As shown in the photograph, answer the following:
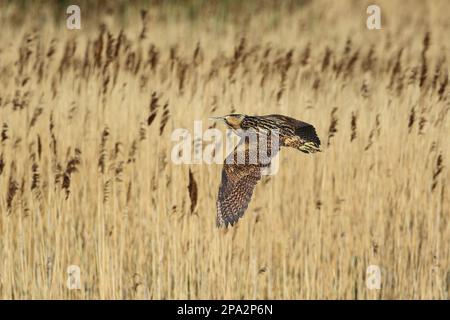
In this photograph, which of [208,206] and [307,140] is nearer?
[307,140]

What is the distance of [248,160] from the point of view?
4277mm

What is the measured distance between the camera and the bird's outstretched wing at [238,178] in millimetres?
4281

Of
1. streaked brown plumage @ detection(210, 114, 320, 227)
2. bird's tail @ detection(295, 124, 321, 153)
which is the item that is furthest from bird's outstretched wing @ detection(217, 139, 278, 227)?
bird's tail @ detection(295, 124, 321, 153)

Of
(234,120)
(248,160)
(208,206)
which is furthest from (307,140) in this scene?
(208,206)

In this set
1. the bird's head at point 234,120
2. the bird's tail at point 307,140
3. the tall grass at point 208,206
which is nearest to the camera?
the bird's tail at point 307,140

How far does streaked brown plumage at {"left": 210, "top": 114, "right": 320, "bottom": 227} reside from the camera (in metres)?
4.27

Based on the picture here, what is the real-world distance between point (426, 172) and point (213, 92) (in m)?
1.42

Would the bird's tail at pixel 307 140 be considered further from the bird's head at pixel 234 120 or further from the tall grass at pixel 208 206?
the tall grass at pixel 208 206

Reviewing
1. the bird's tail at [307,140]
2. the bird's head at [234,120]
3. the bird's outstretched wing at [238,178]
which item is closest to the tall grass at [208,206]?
the bird's outstretched wing at [238,178]

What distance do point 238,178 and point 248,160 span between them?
0.09 meters

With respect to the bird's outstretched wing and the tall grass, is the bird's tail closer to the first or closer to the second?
the bird's outstretched wing

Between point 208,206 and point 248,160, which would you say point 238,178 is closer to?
point 248,160

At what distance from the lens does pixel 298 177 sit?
5469mm
